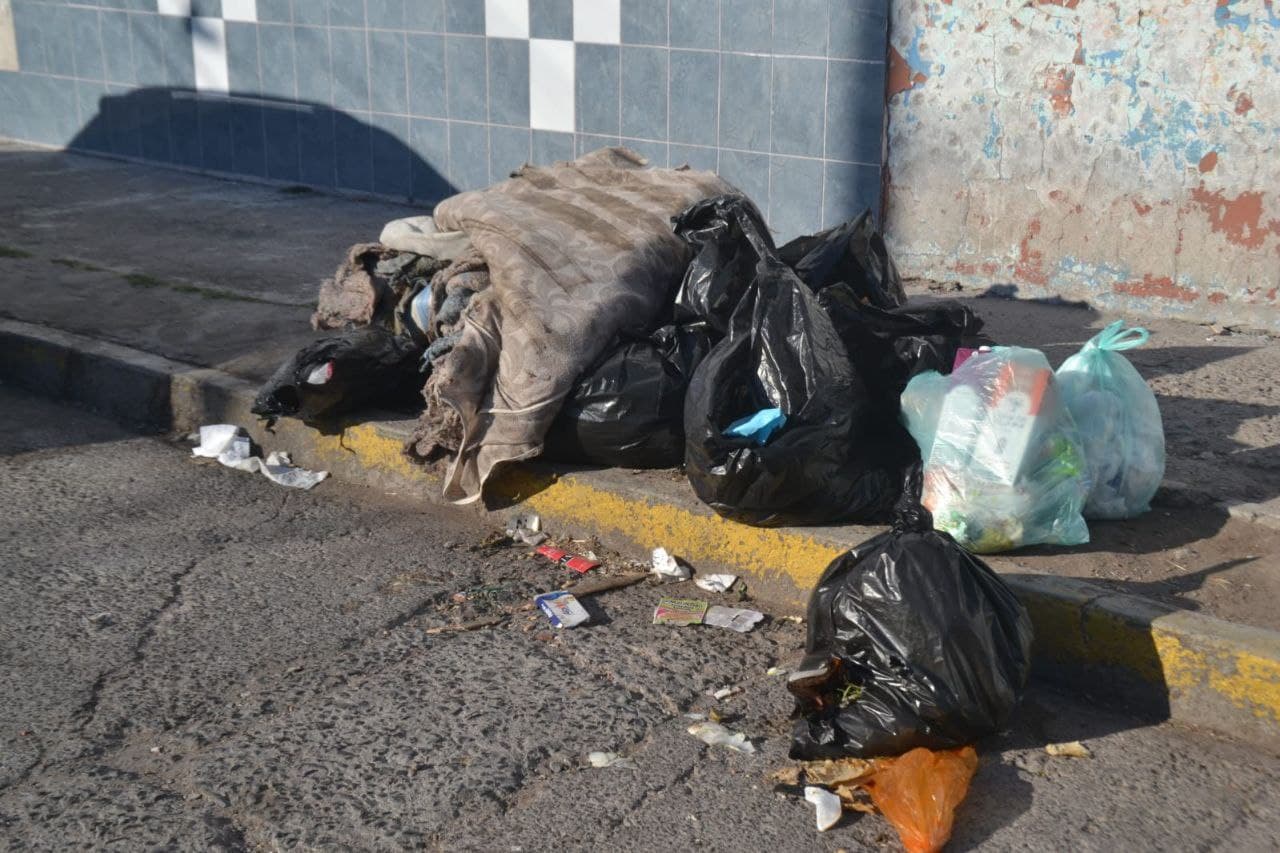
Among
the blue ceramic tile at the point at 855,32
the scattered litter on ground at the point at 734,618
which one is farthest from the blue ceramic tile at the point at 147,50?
the scattered litter on ground at the point at 734,618

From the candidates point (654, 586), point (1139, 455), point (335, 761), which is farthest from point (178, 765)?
point (1139, 455)

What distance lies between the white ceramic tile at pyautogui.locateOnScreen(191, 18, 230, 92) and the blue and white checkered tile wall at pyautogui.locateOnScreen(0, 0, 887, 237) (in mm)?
15

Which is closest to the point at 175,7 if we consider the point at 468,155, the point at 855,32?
the point at 468,155

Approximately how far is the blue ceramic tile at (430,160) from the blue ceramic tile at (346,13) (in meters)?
0.75

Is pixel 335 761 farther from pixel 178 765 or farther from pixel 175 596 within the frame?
pixel 175 596

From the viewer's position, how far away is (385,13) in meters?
8.10

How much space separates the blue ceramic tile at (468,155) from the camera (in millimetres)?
7820

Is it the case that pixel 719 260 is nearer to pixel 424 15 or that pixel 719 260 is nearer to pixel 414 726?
pixel 414 726

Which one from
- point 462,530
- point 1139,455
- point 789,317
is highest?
point 789,317

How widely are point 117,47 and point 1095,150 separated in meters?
7.41

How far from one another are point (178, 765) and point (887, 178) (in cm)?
456

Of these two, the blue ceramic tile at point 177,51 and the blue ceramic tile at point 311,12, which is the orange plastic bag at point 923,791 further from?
the blue ceramic tile at point 177,51

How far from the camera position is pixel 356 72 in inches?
329

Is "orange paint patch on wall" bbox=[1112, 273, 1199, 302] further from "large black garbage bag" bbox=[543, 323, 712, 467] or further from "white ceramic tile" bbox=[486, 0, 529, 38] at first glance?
"white ceramic tile" bbox=[486, 0, 529, 38]
